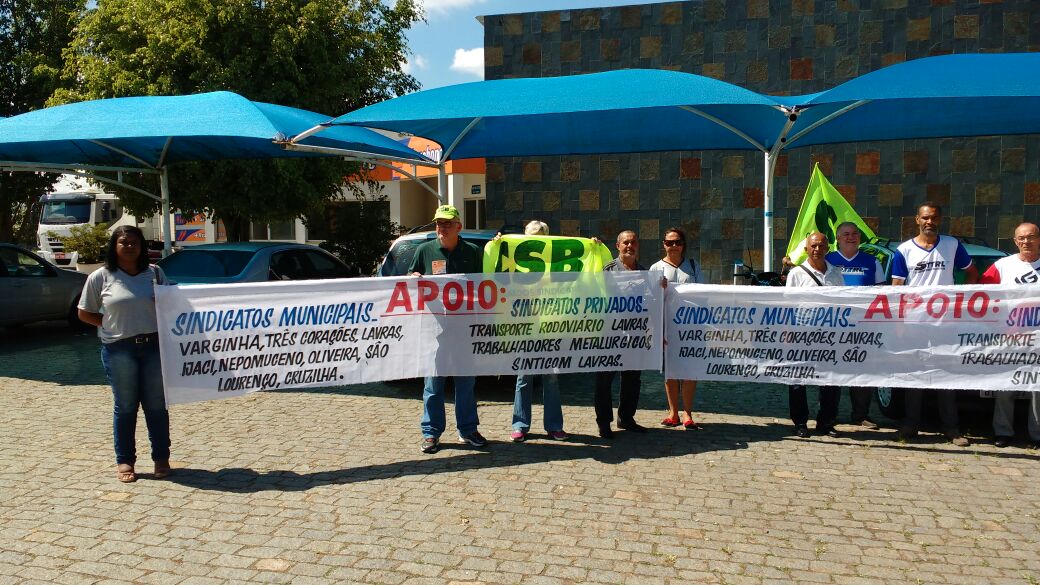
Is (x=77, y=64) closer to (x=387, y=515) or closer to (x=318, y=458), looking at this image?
(x=318, y=458)

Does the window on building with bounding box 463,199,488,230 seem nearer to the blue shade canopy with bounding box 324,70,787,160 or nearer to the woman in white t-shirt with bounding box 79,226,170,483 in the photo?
the blue shade canopy with bounding box 324,70,787,160

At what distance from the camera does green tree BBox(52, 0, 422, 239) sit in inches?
608

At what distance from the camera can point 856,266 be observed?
706 cm

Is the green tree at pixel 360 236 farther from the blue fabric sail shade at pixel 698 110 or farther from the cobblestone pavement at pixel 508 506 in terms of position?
the cobblestone pavement at pixel 508 506

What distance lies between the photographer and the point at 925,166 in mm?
15664

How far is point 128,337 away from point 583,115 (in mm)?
6066

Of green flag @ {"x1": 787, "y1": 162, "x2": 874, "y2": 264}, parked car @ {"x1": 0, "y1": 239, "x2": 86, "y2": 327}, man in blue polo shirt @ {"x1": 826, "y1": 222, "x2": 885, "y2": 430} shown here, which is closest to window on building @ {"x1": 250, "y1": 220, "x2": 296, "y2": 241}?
parked car @ {"x1": 0, "y1": 239, "x2": 86, "y2": 327}

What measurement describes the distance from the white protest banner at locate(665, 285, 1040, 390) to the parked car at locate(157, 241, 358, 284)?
553 cm

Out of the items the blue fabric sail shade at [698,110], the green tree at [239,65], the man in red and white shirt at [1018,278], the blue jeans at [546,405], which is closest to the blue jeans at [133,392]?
the blue jeans at [546,405]

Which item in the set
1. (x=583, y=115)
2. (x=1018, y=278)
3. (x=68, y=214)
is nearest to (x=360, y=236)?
(x=583, y=115)

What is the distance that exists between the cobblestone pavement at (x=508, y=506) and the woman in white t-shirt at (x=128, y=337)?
0.31m

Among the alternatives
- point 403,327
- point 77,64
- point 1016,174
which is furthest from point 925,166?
point 77,64

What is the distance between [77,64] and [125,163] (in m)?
4.64

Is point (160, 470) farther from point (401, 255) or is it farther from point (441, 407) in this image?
point (401, 255)
